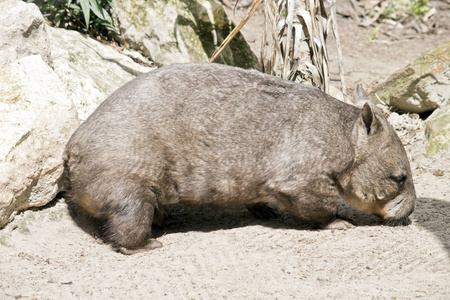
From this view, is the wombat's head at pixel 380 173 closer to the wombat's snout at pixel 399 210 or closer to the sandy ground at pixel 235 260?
the wombat's snout at pixel 399 210

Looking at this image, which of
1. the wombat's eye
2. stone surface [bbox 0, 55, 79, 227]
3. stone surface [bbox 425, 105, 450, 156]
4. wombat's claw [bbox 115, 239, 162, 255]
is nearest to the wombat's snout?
the wombat's eye

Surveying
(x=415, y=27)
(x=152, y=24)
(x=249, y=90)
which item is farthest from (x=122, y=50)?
(x=415, y=27)

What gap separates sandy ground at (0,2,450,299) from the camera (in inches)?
146

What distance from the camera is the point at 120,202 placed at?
442cm

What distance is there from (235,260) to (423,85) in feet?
13.5

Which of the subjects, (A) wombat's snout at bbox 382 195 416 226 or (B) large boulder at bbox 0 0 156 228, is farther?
(A) wombat's snout at bbox 382 195 416 226

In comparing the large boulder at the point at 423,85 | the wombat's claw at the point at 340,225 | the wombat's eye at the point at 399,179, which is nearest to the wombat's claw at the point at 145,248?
the wombat's claw at the point at 340,225

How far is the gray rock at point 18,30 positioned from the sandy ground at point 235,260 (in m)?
1.39

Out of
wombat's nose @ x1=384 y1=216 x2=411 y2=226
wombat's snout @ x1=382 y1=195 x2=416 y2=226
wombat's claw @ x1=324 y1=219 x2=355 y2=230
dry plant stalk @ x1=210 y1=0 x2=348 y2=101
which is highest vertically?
dry plant stalk @ x1=210 y1=0 x2=348 y2=101

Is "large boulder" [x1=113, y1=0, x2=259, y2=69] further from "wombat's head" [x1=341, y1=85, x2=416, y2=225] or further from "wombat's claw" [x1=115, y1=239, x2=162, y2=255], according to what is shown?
"wombat's claw" [x1=115, y1=239, x2=162, y2=255]

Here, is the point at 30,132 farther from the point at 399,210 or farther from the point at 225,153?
the point at 399,210

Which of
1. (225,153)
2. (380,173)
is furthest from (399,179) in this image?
(225,153)

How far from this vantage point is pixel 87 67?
6184mm

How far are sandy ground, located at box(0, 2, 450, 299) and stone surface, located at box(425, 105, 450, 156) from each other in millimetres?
943
